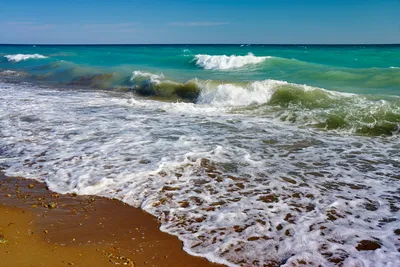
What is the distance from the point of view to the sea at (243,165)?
3592 millimetres

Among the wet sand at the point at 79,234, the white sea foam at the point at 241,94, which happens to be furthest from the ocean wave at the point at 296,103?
the wet sand at the point at 79,234

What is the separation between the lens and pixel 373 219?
158 inches

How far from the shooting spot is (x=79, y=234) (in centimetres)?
361

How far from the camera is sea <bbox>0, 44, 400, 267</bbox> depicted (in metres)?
3.59

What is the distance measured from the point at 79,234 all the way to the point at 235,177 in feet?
7.77

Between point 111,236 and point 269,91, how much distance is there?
31.6 ft

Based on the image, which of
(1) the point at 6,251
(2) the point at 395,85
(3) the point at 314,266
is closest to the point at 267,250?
(3) the point at 314,266

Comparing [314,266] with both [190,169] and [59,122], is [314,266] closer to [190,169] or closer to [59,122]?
[190,169]

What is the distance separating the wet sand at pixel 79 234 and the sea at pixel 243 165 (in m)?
0.20

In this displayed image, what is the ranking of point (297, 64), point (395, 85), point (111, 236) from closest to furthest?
1. point (111, 236)
2. point (395, 85)
3. point (297, 64)

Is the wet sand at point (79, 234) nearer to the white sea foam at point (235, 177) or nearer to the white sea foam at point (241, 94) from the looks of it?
the white sea foam at point (235, 177)

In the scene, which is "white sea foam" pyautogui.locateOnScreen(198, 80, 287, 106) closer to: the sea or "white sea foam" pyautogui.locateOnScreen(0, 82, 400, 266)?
the sea

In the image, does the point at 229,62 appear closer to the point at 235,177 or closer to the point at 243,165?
the point at 243,165

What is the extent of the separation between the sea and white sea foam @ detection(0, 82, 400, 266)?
2cm
